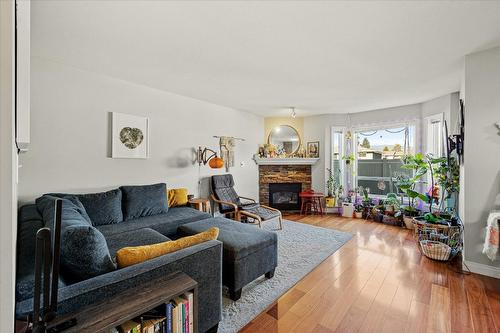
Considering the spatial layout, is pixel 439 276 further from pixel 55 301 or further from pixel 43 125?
pixel 43 125

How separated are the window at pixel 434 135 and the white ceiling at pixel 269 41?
2.83ft

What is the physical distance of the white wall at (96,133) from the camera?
102 inches

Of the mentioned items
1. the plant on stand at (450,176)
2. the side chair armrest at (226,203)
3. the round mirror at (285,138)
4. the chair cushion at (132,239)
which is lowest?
the chair cushion at (132,239)

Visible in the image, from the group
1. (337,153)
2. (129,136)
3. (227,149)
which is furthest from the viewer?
(337,153)

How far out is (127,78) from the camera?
3.18 m

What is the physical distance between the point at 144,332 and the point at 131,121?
2.99 meters

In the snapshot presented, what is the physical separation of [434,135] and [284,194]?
11.1 feet

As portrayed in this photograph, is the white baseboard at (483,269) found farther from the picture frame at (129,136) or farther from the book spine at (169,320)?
the picture frame at (129,136)

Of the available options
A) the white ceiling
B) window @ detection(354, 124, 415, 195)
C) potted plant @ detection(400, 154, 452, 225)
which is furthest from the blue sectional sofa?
window @ detection(354, 124, 415, 195)

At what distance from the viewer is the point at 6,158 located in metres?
0.59

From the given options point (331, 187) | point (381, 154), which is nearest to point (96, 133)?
point (331, 187)

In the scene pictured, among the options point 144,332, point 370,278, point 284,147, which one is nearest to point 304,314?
point 370,278

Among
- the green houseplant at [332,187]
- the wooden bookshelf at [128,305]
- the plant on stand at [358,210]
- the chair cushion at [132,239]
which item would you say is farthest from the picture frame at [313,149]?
the wooden bookshelf at [128,305]

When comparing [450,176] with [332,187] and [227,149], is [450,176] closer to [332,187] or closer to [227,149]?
[332,187]
